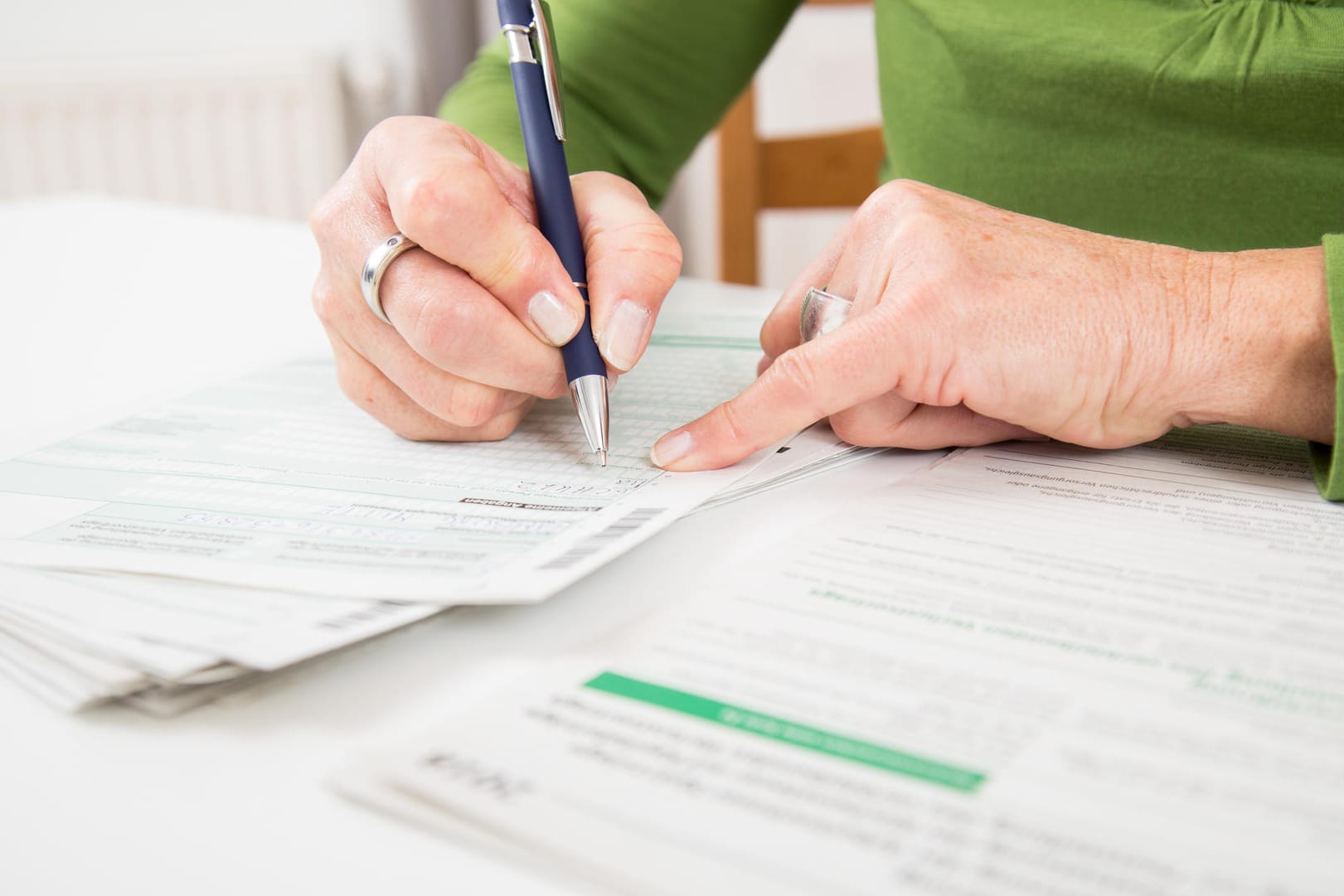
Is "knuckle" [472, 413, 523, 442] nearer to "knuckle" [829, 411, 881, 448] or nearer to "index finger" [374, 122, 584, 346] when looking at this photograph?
"index finger" [374, 122, 584, 346]

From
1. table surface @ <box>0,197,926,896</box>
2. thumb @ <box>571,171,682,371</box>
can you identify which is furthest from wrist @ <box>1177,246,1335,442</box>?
thumb @ <box>571,171,682,371</box>

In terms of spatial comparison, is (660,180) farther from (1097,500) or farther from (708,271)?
(708,271)

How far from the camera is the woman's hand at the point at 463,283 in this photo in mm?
496

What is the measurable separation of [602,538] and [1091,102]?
506 mm

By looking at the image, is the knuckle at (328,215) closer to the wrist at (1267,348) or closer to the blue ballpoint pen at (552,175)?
the blue ballpoint pen at (552,175)

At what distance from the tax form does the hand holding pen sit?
1.1 inches

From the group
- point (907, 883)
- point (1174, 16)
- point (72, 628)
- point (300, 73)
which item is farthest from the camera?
point (300, 73)

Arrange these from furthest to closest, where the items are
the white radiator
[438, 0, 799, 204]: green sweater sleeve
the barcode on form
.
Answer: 1. the white radiator
2. [438, 0, 799, 204]: green sweater sleeve
3. the barcode on form

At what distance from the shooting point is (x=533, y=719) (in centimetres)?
30

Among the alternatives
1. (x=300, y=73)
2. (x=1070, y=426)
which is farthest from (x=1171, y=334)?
(x=300, y=73)

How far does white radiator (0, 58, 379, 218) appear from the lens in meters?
1.98

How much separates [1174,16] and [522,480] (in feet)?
1.69

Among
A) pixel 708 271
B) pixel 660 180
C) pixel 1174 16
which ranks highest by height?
pixel 1174 16

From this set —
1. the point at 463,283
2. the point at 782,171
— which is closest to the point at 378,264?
the point at 463,283
